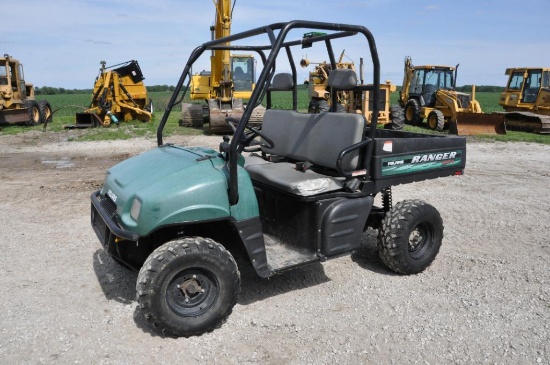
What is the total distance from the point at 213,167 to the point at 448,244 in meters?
2.93

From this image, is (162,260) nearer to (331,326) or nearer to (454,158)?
(331,326)

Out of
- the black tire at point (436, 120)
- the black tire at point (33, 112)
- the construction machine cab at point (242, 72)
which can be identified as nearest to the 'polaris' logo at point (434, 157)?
the construction machine cab at point (242, 72)

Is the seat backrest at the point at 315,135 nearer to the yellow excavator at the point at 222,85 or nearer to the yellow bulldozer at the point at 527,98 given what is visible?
the yellow excavator at the point at 222,85

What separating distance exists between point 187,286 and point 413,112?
15818 millimetres

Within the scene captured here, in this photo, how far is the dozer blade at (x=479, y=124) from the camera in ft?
48.0

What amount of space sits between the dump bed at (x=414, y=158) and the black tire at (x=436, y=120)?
1219cm

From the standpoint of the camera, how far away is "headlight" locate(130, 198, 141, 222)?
10.5 feet

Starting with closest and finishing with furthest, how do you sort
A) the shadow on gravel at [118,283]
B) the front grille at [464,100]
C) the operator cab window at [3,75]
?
the shadow on gravel at [118,283] < the operator cab window at [3,75] < the front grille at [464,100]

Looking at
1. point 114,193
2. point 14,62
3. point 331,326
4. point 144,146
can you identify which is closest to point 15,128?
point 14,62

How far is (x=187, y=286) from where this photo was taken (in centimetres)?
327

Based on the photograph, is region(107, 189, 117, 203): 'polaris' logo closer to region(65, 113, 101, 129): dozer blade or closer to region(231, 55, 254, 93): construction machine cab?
region(231, 55, 254, 93): construction machine cab

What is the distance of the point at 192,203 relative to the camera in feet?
10.6

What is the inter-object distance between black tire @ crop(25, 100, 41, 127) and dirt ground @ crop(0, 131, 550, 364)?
1210cm

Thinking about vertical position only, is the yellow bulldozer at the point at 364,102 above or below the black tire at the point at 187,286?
above
